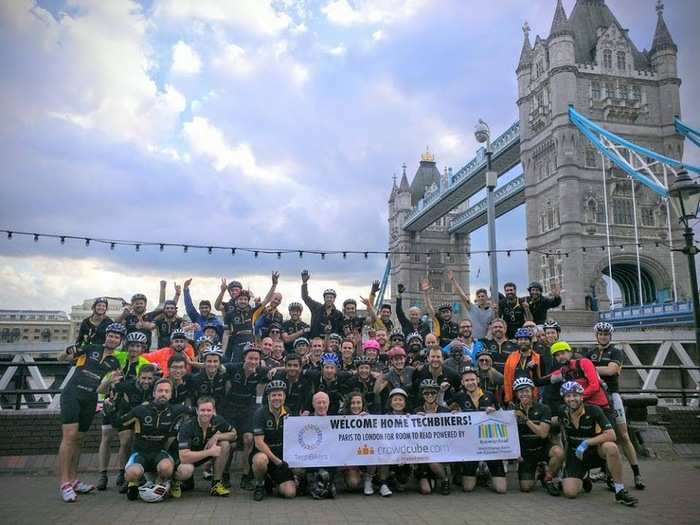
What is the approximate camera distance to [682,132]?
4703 centimetres

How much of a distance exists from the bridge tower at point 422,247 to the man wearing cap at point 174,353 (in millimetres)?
77456

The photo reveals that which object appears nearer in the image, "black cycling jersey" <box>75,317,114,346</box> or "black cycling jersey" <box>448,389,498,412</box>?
"black cycling jersey" <box>448,389,498,412</box>

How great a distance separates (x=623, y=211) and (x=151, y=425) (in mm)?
48402

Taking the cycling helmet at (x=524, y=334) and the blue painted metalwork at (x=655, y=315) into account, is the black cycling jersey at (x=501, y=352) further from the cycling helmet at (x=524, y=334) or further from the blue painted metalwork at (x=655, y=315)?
the blue painted metalwork at (x=655, y=315)

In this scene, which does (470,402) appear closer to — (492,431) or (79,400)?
(492,431)

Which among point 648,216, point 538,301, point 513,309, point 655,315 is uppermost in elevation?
point 648,216

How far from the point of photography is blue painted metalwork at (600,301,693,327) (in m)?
30.5

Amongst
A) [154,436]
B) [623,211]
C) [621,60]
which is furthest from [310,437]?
[621,60]

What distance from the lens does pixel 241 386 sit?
8102mm

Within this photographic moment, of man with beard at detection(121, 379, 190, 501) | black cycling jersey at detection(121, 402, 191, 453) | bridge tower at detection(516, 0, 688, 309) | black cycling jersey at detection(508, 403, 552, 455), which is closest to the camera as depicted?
man with beard at detection(121, 379, 190, 501)

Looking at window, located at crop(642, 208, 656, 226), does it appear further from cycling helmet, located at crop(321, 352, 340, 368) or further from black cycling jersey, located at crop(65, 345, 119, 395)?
black cycling jersey, located at crop(65, 345, 119, 395)

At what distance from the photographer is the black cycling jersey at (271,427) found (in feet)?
23.7

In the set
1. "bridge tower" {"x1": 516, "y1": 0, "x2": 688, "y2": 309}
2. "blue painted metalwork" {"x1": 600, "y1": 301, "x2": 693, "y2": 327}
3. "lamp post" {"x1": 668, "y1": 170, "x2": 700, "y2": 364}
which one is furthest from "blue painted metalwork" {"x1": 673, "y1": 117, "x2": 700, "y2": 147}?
"lamp post" {"x1": 668, "y1": 170, "x2": 700, "y2": 364}

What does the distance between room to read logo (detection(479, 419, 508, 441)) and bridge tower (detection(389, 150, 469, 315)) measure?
77769 mm
